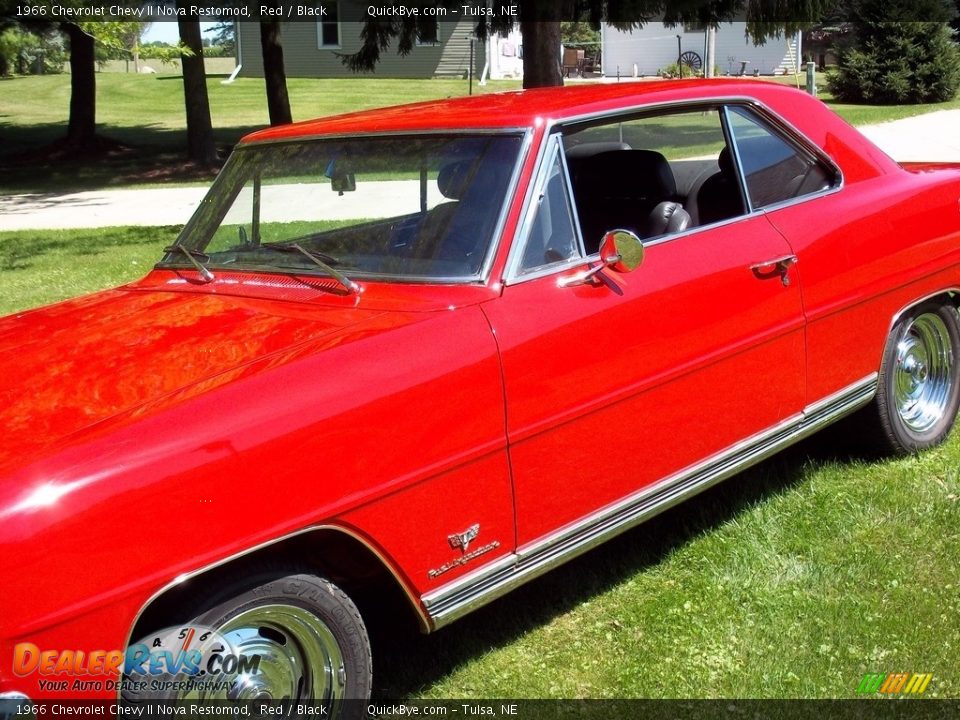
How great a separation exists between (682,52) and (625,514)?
40.5 meters

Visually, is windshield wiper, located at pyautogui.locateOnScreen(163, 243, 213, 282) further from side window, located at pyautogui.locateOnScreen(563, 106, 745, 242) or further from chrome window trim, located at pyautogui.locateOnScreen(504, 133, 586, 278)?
side window, located at pyautogui.locateOnScreen(563, 106, 745, 242)

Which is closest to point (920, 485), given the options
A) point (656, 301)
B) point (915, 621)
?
point (915, 621)

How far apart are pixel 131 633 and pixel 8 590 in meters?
0.32

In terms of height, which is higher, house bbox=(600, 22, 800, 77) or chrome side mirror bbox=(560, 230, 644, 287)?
house bbox=(600, 22, 800, 77)

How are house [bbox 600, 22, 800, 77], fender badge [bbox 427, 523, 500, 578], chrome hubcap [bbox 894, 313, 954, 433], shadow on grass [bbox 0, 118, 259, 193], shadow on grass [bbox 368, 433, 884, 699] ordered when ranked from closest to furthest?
fender badge [bbox 427, 523, 500, 578]
shadow on grass [bbox 368, 433, 884, 699]
chrome hubcap [bbox 894, 313, 954, 433]
shadow on grass [bbox 0, 118, 259, 193]
house [bbox 600, 22, 800, 77]

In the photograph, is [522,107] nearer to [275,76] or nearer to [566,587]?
A: [566,587]

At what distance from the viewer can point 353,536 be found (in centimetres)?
267

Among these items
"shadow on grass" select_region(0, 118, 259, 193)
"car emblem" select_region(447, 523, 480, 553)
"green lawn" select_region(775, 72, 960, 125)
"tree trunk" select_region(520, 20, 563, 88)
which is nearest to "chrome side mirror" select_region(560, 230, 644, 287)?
"car emblem" select_region(447, 523, 480, 553)

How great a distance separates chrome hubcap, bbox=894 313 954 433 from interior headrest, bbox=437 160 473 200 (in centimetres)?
220

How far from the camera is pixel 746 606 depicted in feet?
11.9

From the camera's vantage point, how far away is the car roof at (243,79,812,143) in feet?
11.4

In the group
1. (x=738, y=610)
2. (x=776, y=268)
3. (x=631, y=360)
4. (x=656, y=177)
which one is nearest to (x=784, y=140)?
(x=656, y=177)

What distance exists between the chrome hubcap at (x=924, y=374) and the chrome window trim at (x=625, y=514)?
0.38 m

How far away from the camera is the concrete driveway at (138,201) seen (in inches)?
569
